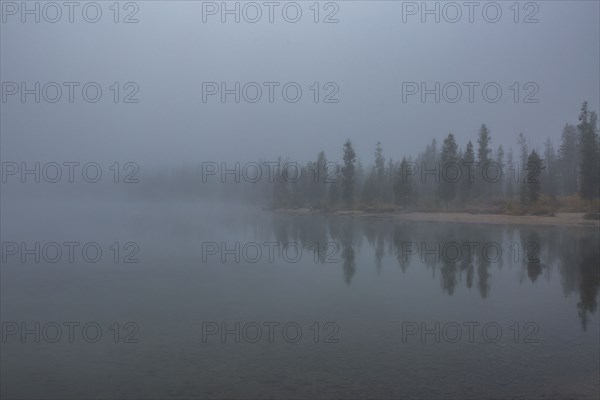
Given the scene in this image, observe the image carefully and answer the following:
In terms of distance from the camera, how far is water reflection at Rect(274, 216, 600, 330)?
52.5 ft

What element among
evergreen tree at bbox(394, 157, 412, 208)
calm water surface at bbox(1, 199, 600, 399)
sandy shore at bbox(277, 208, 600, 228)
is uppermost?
evergreen tree at bbox(394, 157, 412, 208)

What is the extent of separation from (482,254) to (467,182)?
34.9m

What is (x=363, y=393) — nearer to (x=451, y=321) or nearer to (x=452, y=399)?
(x=452, y=399)

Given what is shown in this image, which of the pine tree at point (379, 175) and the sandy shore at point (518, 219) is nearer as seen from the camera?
the sandy shore at point (518, 219)

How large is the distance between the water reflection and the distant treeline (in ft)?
47.4

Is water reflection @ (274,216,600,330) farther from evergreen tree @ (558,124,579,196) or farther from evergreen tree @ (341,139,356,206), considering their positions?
evergreen tree @ (558,124,579,196)

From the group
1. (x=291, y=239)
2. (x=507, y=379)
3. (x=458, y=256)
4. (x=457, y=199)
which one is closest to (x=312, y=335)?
(x=507, y=379)

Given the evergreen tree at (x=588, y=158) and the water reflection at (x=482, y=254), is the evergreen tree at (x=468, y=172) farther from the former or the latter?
the water reflection at (x=482, y=254)

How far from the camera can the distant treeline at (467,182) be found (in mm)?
45781

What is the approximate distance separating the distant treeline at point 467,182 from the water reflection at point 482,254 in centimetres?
1444

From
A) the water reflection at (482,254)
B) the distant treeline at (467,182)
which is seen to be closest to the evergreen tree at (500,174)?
the distant treeline at (467,182)

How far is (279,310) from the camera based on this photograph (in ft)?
40.9

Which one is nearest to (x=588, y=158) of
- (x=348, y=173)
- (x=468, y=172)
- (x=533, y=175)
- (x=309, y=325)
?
(x=533, y=175)

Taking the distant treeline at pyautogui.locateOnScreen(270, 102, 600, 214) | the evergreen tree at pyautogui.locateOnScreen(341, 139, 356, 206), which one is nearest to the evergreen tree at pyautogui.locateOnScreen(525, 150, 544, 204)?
the distant treeline at pyautogui.locateOnScreen(270, 102, 600, 214)
